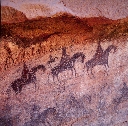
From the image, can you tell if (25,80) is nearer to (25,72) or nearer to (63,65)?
(25,72)

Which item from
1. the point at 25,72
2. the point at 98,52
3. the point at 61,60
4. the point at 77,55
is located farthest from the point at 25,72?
the point at 98,52

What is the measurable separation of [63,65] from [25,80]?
0.27 metres

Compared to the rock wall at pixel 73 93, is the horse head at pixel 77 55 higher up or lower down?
higher up

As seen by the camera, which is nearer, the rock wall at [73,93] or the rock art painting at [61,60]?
the rock art painting at [61,60]

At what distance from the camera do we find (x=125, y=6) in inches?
64.8

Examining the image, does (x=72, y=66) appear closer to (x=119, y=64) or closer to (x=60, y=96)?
(x=60, y=96)

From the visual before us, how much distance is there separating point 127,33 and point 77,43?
1.37ft

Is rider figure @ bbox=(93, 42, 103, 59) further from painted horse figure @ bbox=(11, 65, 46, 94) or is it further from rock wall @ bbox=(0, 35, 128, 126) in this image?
painted horse figure @ bbox=(11, 65, 46, 94)

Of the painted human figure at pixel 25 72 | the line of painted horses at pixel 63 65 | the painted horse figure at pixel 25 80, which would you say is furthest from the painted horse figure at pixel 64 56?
the painted human figure at pixel 25 72

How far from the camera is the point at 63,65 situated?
1589 mm

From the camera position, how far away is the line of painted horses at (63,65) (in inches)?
58.6

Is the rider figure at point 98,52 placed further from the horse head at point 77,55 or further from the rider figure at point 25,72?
the rider figure at point 25,72

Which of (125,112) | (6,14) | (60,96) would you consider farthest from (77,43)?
(125,112)

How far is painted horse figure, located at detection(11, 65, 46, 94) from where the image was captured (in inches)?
58.3
